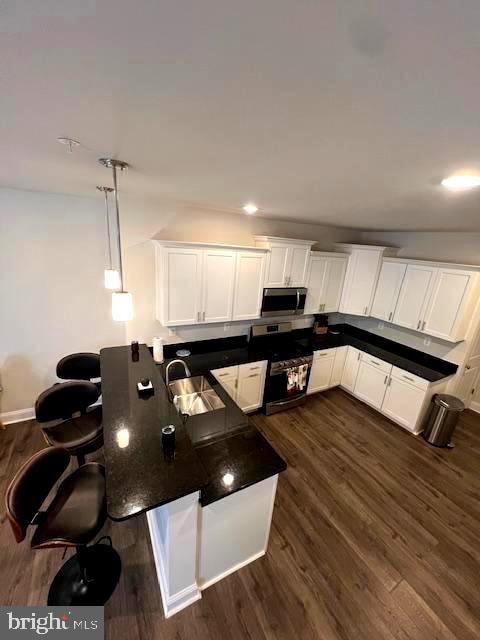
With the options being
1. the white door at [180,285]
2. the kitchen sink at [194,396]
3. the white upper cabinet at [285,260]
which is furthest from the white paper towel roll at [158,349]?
the white upper cabinet at [285,260]

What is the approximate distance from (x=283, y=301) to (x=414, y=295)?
1813mm

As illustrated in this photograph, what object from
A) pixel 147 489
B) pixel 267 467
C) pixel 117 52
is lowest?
pixel 267 467

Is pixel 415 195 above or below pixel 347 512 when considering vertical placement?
above

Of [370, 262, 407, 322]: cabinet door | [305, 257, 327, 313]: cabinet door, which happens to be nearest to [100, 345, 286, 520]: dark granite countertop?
[305, 257, 327, 313]: cabinet door

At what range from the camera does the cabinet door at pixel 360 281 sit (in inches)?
157

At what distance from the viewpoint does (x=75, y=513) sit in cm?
162

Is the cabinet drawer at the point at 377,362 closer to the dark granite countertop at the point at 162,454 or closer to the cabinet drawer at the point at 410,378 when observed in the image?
the cabinet drawer at the point at 410,378

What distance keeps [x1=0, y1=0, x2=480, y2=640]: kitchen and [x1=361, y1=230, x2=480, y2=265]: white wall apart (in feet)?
0.11

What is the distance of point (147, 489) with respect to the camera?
137 cm

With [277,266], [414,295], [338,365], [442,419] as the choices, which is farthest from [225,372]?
[414,295]

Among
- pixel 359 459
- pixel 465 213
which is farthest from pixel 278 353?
pixel 465 213

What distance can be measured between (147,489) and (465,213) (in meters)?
2.93

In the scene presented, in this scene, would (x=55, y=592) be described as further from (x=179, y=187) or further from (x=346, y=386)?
(x=346, y=386)

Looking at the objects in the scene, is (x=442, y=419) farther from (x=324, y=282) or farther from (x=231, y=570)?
(x=231, y=570)
